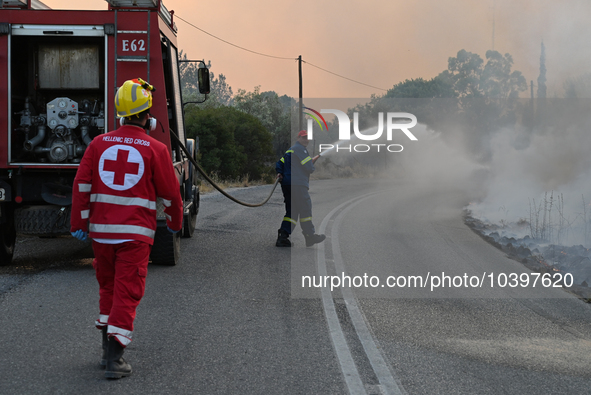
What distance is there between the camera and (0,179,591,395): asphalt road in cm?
392

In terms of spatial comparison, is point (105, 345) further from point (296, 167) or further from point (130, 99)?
point (296, 167)

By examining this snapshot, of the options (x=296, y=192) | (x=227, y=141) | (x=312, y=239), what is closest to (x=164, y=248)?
(x=296, y=192)

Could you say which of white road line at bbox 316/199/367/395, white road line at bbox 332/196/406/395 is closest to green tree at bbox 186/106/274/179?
white road line at bbox 332/196/406/395

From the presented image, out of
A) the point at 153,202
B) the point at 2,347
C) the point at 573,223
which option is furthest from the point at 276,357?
the point at 573,223

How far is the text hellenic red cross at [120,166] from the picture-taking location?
392cm

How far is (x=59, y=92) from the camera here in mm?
8078

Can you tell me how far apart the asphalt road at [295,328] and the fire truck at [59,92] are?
2.38 ft

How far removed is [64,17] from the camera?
23.1ft

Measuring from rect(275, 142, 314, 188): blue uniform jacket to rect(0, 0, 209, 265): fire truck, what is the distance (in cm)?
196

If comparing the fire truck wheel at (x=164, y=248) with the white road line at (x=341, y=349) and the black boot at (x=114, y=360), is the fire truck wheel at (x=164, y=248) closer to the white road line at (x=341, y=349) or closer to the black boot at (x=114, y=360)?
the white road line at (x=341, y=349)

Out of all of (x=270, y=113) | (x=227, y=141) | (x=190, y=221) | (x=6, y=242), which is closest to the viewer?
(x=6, y=242)

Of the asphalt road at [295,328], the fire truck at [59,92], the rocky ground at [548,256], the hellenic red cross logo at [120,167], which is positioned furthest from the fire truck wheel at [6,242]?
the rocky ground at [548,256]

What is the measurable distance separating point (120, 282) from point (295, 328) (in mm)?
1776

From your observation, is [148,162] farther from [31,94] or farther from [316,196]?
[316,196]
